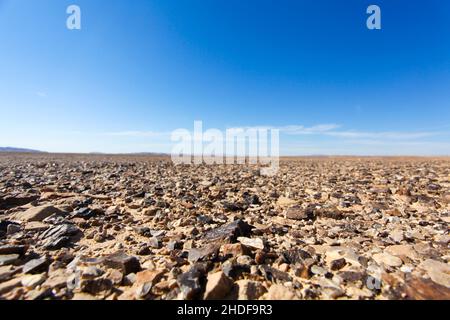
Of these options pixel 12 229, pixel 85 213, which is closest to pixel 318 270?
pixel 85 213

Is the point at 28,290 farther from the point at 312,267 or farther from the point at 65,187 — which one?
the point at 65,187

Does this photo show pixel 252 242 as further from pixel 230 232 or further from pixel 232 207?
pixel 232 207

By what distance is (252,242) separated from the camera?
10.7ft

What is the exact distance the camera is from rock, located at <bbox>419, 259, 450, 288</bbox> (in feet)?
7.64

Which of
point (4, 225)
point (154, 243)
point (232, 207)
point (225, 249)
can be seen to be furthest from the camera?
point (232, 207)

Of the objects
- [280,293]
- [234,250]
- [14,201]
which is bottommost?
[280,293]

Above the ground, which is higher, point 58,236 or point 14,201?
point 14,201

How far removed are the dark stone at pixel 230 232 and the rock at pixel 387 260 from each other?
1.75 m

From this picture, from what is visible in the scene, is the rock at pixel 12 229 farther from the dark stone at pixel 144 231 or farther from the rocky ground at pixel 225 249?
the dark stone at pixel 144 231

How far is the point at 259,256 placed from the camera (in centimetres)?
280

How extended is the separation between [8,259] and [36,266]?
1.70 feet

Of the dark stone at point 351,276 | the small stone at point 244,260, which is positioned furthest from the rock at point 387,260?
the small stone at point 244,260

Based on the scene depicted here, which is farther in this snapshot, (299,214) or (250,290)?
(299,214)
